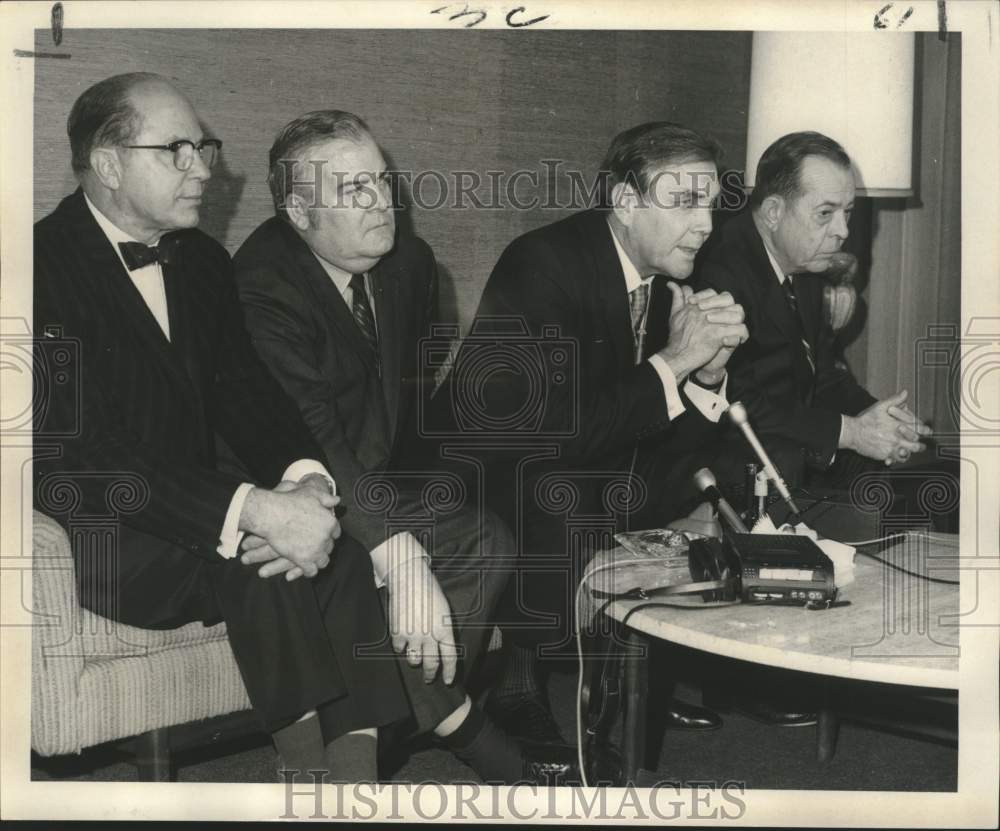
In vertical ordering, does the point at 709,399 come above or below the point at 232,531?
above

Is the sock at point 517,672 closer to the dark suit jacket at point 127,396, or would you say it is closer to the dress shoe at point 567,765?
the dress shoe at point 567,765

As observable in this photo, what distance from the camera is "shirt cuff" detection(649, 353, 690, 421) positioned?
2.77m

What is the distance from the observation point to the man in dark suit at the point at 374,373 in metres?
2.65

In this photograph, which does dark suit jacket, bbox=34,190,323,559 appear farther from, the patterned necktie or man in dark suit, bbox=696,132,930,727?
man in dark suit, bbox=696,132,930,727

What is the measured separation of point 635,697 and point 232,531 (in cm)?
84

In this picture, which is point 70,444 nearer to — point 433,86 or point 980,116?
point 433,86

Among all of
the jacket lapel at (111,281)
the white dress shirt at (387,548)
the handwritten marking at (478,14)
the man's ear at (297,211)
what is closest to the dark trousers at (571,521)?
the white dress shirt at (387,548)

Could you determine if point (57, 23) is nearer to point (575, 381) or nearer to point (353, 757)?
point (575, 381)

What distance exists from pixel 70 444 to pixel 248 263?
50cm

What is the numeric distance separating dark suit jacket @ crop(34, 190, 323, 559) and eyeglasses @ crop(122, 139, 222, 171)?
143 mm

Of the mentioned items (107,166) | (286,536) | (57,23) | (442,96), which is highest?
(57,23)

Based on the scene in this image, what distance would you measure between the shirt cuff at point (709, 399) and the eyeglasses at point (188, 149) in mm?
1079

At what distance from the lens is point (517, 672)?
2783mm

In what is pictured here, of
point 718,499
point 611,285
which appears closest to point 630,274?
point 611,285
